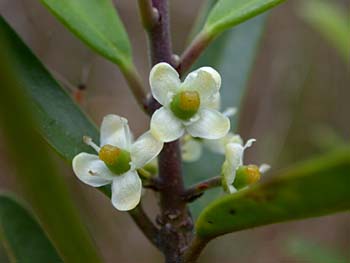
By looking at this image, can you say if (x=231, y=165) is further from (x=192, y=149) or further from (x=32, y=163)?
(x=32, y=163)

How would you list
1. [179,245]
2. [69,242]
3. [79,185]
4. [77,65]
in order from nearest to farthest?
[69,242] < [179,245] < [79,185] < [77,65]

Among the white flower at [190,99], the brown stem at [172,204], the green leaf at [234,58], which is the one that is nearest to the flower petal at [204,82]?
the white flower at [190,99]

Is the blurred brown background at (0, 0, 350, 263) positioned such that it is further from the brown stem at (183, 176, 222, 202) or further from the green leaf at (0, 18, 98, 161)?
the brown stem at (183, 176, 222, 202)

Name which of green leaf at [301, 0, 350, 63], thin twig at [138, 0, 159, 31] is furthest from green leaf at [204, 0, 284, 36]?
green leaf at [301, 0, 350, 63]

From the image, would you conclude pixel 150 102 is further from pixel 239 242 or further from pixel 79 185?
pixel 239 242

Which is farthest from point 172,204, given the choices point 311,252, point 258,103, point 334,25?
point 258,103

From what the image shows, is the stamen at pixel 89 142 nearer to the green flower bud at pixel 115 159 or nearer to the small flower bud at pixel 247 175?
the green flower bud at pixel 115 159

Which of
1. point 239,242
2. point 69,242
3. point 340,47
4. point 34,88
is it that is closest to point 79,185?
point 239,242

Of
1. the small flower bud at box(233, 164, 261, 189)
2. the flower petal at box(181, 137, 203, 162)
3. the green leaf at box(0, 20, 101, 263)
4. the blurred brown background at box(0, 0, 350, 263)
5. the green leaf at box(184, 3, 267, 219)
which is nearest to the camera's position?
the green leaf at box(0, 20, 101, 263)

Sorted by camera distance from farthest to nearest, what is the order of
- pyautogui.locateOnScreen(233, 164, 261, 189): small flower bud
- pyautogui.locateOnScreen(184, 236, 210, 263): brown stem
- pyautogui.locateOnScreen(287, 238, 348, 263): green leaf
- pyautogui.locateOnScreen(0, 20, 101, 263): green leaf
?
pyautogui.locateOnScreen(287, 238, 348, 263): green leaf
pyautogui.locateOnScreen(233, 164, 261, 189): small flower bud
pyautogui.locateOnScreen(184, 236, 210, 263): brown stem
pyautogui.locateOnScreen(0, 20, 101, 263): green leaf
